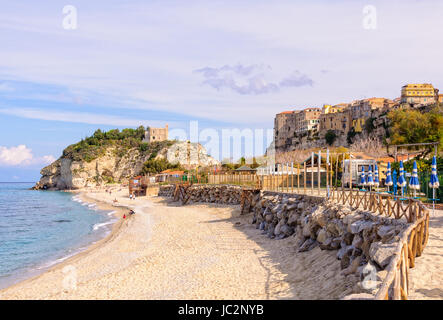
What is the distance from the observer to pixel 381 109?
100 m

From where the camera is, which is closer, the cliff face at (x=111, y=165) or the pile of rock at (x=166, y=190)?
the pile of rock at (x=166, y=190)

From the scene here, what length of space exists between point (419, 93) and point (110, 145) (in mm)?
98220

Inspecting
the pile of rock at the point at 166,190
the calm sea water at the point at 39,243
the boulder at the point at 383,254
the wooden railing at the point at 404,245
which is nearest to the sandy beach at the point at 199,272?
the wooden railing at the point at 404,245

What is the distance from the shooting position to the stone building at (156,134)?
139 meters

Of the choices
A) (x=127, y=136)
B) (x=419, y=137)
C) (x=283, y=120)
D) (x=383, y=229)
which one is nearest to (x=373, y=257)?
(x=383, y=229)

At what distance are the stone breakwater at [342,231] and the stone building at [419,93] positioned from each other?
96.1m

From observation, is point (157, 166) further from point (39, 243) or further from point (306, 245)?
point (306, 245)

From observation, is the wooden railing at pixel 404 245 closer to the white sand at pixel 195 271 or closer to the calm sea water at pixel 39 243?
the white sand at pixel 195 271

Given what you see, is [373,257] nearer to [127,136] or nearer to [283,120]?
[283,120]

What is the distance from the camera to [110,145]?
130m

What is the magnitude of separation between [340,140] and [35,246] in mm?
94013

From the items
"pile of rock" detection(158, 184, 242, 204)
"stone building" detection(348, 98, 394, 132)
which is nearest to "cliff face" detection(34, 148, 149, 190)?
"stone building" detection(348, 98, 394, 132)

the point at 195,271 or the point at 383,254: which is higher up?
the point at 383,254

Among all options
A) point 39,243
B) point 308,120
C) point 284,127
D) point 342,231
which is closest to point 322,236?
point 342,231
